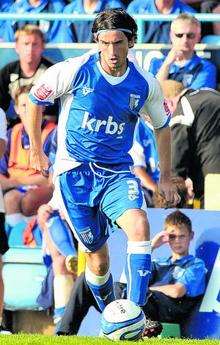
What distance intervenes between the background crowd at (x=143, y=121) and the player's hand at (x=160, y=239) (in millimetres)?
414

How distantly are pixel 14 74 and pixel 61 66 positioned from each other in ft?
13.6

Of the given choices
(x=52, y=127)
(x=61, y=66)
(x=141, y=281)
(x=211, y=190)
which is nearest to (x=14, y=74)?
(x=52, y=127)

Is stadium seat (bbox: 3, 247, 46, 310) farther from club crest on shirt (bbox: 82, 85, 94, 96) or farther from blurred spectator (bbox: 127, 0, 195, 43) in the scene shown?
club crest on shirt (bbox: 82, 85, 94, 96)

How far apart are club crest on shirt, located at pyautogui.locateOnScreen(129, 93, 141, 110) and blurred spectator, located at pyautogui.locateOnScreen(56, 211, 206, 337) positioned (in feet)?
8.17

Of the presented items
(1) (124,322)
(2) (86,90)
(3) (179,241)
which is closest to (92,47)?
(3) (179,241)

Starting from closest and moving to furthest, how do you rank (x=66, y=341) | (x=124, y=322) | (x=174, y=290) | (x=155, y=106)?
1. (x=66, y=341)
2. (x=124, y=322)
3. (x=155, y=106)
4. (x=174, y=290)

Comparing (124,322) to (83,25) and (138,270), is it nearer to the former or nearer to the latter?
(138,270)

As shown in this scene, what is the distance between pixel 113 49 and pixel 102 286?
2149 mm

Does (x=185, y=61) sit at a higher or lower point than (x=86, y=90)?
lower

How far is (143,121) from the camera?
13039 mm

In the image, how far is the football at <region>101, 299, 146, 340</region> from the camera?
29.4 feet

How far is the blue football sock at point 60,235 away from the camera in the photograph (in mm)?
12867

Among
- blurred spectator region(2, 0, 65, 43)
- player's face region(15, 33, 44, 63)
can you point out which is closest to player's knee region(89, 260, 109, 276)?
player's face region(15, 33, 44, 63)

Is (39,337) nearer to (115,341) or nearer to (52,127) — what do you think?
(115,341)
